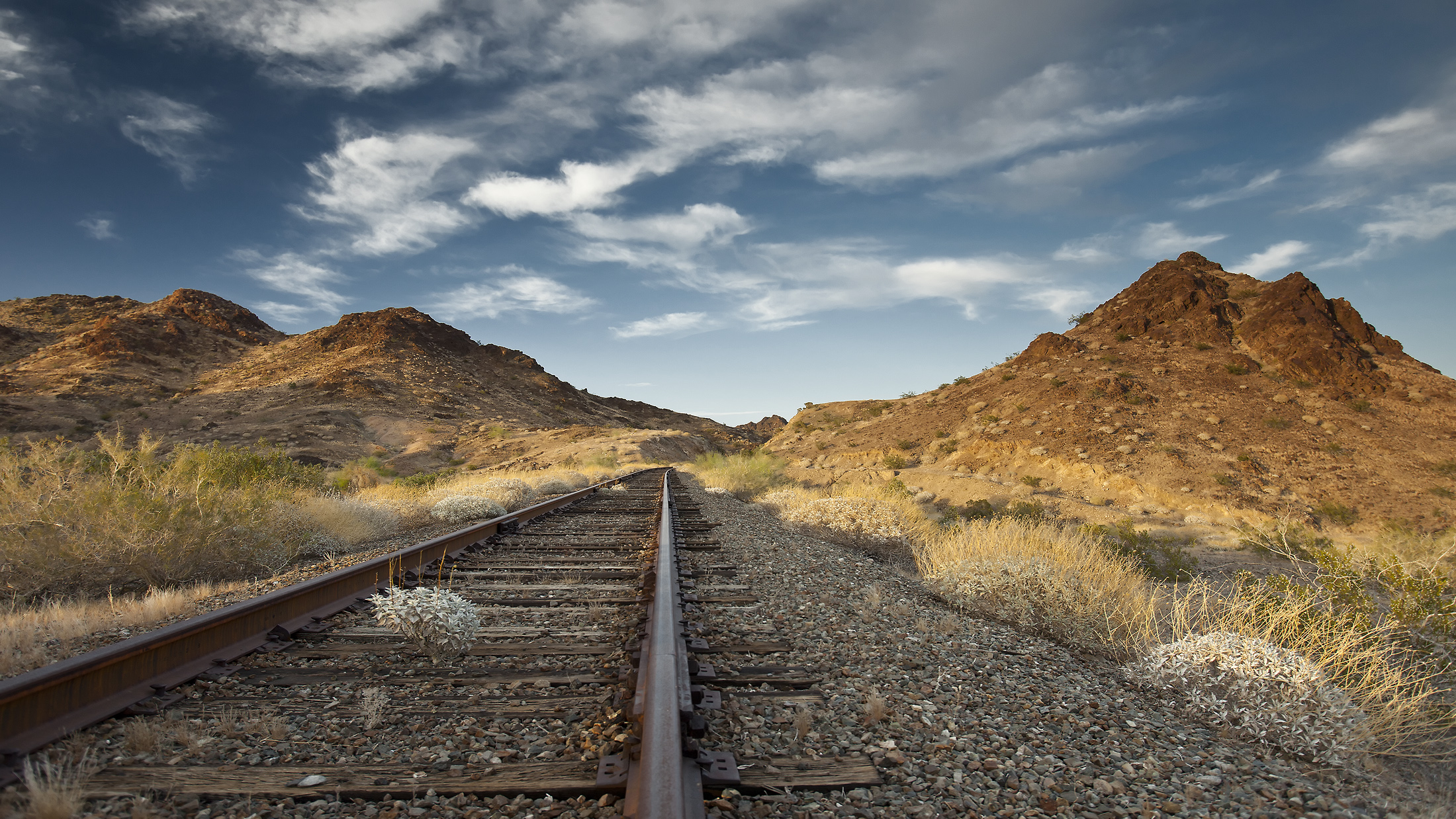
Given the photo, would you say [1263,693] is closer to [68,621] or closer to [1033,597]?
[1033,597]

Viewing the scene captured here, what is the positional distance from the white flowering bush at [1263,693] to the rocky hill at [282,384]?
42.3m

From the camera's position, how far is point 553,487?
1770cm

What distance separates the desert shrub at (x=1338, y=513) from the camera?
64.0 ft

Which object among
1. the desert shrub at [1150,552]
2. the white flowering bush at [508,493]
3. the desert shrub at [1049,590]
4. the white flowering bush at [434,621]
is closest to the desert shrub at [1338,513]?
the desert shrub at [1150,552]

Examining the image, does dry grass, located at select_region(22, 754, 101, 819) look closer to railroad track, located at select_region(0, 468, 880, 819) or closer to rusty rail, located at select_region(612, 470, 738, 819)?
railroad track, located at select_region(0, 468, 880, 819)

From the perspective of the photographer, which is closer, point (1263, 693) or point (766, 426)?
point (1263, 693)

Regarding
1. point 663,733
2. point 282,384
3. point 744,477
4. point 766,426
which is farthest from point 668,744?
point 766,426

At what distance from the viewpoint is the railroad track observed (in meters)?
2.26

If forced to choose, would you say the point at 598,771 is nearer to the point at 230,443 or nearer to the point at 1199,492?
the point at 1199,492

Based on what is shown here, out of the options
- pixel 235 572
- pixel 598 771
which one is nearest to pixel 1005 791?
pixel 598 771

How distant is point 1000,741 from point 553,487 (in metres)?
16.1

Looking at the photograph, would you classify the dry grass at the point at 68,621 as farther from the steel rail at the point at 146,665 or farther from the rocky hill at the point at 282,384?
the rocky hill at the point at 282,384

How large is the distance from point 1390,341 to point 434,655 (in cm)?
4230

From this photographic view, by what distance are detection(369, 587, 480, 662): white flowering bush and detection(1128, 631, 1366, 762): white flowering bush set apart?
13.8 feet
